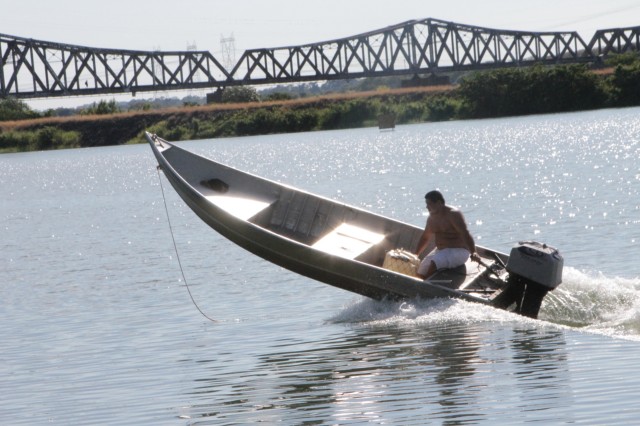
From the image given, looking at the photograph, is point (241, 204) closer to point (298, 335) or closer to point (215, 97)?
point (298, 335)

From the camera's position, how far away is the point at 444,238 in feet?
48.2

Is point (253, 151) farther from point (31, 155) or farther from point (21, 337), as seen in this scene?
point (21, 337)

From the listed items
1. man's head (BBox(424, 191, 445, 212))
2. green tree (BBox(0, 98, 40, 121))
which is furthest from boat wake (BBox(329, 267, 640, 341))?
green tree (BBox(0, 98, 40, 121))

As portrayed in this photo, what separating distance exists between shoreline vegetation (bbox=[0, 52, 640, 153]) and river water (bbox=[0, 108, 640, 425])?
68.2m

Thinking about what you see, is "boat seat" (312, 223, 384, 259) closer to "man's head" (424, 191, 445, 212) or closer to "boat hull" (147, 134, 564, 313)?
"boat hull" (147, 134, 564, 313)

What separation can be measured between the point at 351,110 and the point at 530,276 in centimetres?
10125

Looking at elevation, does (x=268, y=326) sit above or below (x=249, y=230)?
below

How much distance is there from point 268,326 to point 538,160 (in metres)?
37.0

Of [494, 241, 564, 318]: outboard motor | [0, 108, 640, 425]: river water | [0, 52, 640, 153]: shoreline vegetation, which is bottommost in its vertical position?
[0, 52, 640, 153]: shoreline vegetation

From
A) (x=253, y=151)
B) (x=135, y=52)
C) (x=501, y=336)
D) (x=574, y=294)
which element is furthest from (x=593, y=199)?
(x=135, y=52)

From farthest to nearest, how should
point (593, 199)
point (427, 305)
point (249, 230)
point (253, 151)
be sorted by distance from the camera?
point (253, 151), point (593, 199), point (249, 230), point (427, 305)

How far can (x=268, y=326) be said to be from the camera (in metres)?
16.0

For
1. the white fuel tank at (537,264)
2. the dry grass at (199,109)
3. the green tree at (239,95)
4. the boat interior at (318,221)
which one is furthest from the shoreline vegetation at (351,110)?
the white fuel tank at (537,264)

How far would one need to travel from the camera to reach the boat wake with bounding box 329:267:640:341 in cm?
1408
